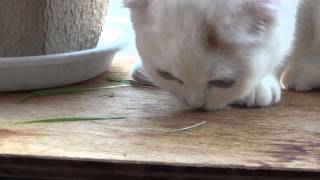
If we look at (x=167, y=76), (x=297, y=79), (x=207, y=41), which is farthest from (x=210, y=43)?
(x=297, y=79)

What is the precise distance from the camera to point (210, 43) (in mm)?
867

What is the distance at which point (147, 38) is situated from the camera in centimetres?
93

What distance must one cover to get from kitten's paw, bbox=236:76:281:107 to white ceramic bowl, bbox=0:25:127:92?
269 mm

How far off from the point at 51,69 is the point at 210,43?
0.32m

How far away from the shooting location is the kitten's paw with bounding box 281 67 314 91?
1105mm

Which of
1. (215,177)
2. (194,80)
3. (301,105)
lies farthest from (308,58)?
(215,177)

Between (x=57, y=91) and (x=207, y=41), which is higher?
(x=207, y=41)

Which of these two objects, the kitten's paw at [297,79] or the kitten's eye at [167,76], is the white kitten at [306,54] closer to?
the kitten's paw at [297,79]

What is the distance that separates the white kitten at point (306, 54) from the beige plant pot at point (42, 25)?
36 centimetres

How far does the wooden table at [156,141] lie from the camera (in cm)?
78

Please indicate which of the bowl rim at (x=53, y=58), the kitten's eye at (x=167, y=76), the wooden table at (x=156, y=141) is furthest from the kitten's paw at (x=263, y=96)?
the bowl rim at (x=53, y=58)

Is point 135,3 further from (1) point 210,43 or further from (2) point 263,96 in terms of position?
(2) point 263,96

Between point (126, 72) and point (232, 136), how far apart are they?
0.41 metres

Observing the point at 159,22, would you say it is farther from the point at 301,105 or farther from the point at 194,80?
the point at 301,105
